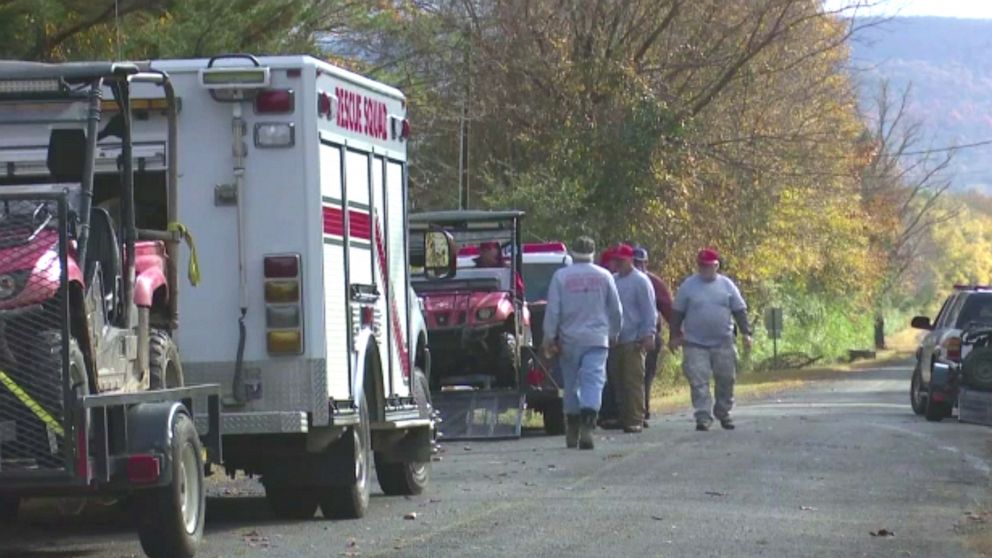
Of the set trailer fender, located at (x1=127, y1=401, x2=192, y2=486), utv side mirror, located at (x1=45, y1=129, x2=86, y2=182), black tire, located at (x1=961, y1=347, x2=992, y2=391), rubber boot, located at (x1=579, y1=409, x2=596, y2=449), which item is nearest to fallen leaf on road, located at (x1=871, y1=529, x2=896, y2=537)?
trailer fender, located at (x1=127, y1=401, x2=192, y2=486)

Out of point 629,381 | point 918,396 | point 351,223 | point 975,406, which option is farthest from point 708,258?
point 351,223

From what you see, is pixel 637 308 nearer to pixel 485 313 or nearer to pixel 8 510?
pixel 485 313

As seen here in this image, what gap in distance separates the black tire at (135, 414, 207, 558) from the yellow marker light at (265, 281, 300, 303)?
1.42 m

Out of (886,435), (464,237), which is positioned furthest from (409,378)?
(464,237)

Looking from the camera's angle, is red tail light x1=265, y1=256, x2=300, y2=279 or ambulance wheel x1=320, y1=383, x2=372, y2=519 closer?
red tail light x1=265, y1=256, x2=300, y2=279

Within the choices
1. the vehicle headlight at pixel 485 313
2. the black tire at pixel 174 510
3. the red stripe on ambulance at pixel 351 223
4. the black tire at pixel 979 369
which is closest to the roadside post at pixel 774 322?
the black tire at pixel 979 369

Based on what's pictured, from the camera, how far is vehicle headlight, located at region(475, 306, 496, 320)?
63.5 feet

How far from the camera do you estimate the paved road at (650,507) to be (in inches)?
414

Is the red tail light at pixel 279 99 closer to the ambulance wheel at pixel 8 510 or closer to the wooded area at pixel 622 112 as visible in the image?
the ambulance wheel at pixel 8 510

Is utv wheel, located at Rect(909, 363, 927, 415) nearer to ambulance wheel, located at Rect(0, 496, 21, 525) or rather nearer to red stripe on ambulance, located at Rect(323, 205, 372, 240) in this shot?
red stripe on ambulance, located at Rect(323, 205, 372, 240)

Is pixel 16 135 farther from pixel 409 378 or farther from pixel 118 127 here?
pixel 409 378

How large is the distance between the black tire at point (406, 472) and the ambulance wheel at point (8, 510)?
2549 millimetres

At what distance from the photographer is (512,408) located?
63.1ft

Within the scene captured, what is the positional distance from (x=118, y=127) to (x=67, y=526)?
111 inches
